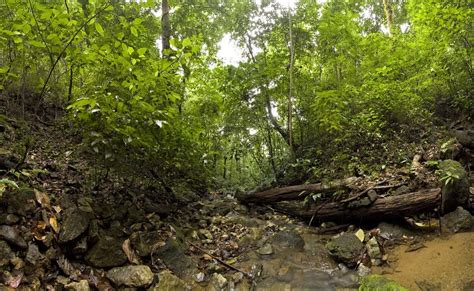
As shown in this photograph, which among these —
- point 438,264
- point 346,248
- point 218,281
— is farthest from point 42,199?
point 438,264

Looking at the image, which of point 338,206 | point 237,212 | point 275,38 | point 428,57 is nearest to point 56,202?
point 237,212

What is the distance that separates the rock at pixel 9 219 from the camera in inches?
131

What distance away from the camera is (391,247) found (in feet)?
14.9

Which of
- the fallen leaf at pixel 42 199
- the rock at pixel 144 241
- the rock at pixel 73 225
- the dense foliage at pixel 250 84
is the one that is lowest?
the rock at pixel 144 241

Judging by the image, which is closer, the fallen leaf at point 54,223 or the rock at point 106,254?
the fallen leaf at point 54,223

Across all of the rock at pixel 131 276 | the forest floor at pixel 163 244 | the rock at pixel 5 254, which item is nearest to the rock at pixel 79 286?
the forest floor at pixel 163 244

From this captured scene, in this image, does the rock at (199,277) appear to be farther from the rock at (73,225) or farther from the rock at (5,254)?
the rock at (5,254)

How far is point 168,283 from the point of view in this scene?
153 inches

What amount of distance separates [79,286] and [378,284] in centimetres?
349

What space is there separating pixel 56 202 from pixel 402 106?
769 cm

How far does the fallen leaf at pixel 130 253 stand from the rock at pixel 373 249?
333 cm

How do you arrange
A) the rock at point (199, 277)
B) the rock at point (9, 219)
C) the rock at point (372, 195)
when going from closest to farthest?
the rock at point (9, 219), the rock at point (199, 277), the rock at point (372, 195)

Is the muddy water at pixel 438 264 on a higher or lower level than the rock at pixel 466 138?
lower

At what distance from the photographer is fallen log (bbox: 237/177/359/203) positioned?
5.85m
